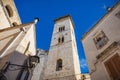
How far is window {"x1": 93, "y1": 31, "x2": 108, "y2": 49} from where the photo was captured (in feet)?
31.4

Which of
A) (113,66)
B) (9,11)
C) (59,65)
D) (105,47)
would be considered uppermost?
(9,11)

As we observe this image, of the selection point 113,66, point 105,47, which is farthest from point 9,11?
point 113,66

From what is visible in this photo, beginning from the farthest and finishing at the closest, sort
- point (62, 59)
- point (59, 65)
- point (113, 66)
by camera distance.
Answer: point (62, 59), point (59, 65), point (113, 66)

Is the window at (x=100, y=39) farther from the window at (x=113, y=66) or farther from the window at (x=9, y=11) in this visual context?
the window at (x=9, y=11)

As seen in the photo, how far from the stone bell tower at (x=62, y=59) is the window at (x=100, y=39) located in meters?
4.40

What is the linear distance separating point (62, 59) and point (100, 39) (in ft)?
21.2

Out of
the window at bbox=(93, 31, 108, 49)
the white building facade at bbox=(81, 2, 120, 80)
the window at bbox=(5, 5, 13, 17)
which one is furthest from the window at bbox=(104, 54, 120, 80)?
the window at bbox=(5, 5, 13, 17)

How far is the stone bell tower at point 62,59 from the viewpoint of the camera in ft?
43.0

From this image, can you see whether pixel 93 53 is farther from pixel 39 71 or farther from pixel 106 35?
pixel 39 71

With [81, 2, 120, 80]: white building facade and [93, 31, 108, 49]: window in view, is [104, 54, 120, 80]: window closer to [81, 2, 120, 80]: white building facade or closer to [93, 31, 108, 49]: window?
[81, 2, 120, 80]: white building facade

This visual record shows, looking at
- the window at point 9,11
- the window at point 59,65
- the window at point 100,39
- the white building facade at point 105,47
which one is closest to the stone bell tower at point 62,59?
the window at point 59,65

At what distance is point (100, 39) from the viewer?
1030 cm

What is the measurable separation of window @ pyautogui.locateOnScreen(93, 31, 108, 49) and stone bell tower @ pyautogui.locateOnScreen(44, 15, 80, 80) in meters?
4.40

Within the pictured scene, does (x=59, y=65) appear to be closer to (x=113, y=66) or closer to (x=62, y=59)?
(x=62, y=59)
